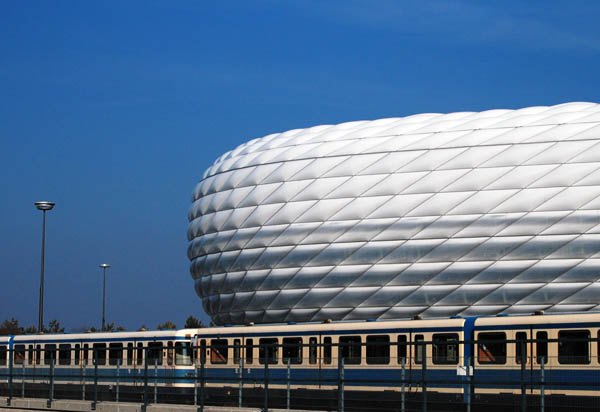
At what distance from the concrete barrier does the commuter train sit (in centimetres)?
61

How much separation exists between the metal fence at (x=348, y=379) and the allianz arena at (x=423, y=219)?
18.6 metres

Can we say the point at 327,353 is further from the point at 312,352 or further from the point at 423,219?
the point at 423,219

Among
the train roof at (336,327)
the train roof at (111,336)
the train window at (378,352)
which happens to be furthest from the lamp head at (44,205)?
the train window at (378,352)

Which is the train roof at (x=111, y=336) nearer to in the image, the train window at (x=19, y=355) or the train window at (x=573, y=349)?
the train window at (x=19, y=355)

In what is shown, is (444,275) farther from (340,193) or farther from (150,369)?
(150,369)

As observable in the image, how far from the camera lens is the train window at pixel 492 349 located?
19.0 m

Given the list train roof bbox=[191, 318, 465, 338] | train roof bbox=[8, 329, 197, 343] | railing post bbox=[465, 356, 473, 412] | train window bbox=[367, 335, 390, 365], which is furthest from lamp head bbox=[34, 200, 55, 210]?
railing post bbox=[465, 356, 473, 412]

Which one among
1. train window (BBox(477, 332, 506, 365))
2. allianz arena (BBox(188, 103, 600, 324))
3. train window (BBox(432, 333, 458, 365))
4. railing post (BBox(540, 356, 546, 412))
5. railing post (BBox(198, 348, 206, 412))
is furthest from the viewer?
allianz arena (BBox(188, 103, 600, 324))

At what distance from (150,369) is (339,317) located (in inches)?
1032

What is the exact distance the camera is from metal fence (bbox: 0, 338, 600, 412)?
1819 centimetres

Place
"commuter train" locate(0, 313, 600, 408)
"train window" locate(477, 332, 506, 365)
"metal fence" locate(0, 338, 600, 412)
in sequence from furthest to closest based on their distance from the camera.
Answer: "train window" locate(477, 332, 506, 365)
"commuter train" locate(0, 313, 600, 408)
"metal fence" locate(0, 338, 600, 412)

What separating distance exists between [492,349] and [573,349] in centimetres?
201

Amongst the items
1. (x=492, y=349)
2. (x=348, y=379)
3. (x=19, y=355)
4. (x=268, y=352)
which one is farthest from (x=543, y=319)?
(x=19, y=355)

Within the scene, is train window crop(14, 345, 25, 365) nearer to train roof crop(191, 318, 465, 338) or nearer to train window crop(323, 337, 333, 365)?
train roof crop(191, 318, 465, 338)
